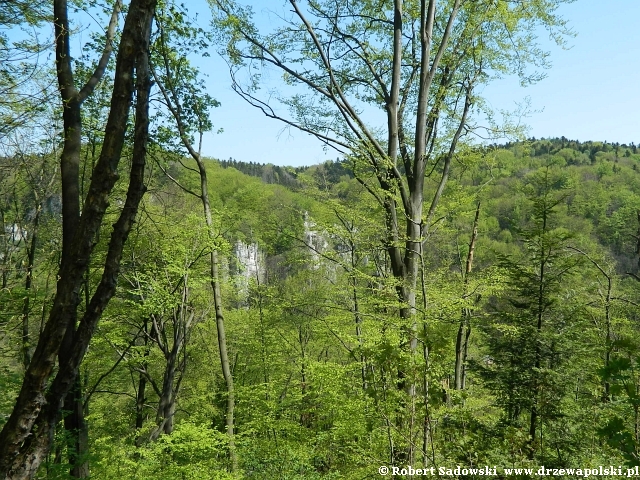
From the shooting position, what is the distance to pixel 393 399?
377 centimetres

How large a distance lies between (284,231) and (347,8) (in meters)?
4.44

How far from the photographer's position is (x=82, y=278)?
3246 millimetres

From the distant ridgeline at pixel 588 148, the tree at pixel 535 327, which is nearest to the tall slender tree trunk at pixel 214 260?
the tree at pixel 535 327

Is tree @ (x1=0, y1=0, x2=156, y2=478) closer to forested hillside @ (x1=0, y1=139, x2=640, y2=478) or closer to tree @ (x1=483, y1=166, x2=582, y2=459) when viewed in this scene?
forested hillside @ (x1=0, y1=139, x2=640, y2=478)

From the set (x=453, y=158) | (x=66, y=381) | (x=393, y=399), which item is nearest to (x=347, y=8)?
(x=453, y=158)

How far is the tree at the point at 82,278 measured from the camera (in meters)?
2.92

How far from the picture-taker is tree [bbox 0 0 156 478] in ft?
9.57

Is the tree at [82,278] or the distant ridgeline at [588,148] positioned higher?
the distant ridgeline at [588,148]

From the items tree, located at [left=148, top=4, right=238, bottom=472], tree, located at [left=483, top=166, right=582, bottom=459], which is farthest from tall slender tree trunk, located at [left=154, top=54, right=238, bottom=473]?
tree, located at [left=483, top=166, right=582, bottom=459]

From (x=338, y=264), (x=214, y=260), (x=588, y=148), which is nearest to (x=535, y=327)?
(x=338, y=264)

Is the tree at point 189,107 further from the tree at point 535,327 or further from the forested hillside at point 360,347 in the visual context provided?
the tree at point 535,327

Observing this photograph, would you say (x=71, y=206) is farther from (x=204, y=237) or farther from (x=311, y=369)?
(x=311, y=369)

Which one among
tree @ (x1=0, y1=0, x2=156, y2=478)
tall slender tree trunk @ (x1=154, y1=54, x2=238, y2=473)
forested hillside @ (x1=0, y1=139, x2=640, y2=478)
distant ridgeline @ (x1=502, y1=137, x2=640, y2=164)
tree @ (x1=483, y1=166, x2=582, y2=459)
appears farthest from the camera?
distant ridgeline @ (x1=502, y1=137, x2=640, y2=164)

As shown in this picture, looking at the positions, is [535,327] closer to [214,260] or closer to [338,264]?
[338,264]
